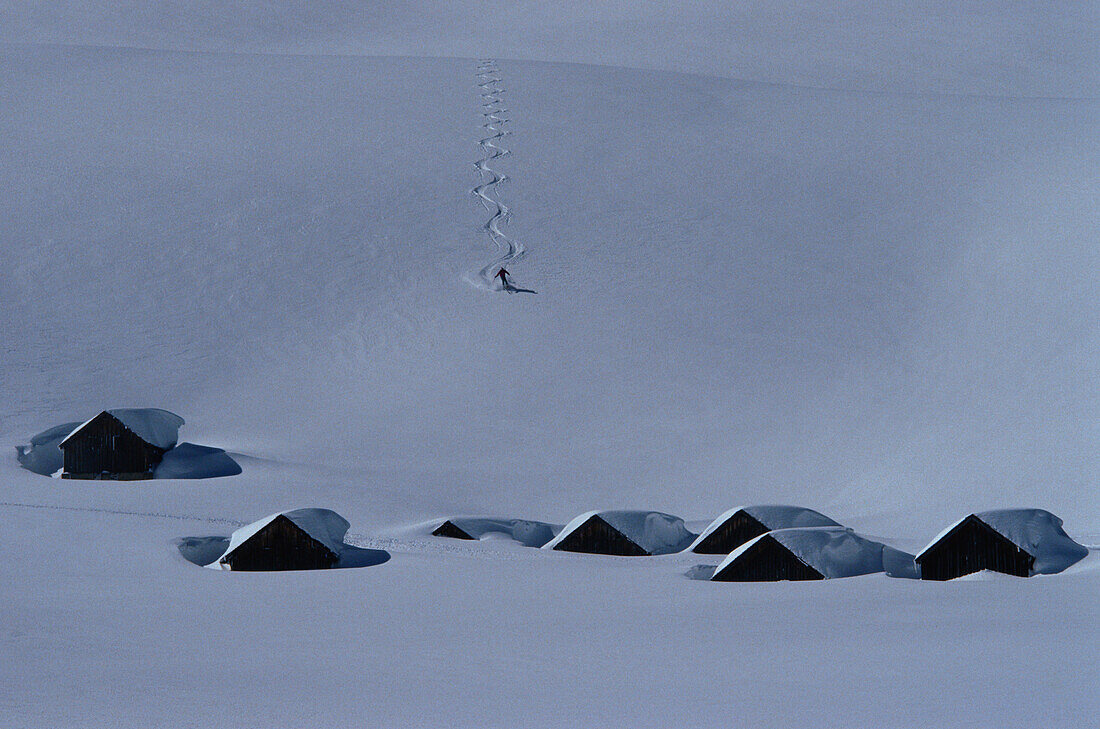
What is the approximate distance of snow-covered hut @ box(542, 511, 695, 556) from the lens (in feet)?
74.4

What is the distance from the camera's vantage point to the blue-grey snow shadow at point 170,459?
90.5 feet

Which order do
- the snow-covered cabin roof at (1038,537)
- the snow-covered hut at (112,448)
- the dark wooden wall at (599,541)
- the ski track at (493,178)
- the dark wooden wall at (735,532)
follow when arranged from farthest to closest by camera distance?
the ski track at (493,178) < the snow-covered hut at (112,448) < the dark wooden wall at (599,541) < the dark wooden wall at (735,532) < the snow-covered cabin roof at (1038,537)

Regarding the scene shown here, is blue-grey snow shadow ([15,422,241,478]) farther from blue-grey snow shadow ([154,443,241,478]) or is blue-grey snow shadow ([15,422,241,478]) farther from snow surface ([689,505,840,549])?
snow surface ([689,505,840,549])

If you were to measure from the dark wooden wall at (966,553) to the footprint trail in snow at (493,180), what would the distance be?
73.4 ft

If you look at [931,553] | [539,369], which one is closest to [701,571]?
[931,553]

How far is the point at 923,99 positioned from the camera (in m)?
56.1

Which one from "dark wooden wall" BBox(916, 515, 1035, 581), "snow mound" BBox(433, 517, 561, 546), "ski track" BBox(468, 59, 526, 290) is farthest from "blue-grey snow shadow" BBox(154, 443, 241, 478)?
"dark wooden wall" BBox(916, 515, 1035, 581)

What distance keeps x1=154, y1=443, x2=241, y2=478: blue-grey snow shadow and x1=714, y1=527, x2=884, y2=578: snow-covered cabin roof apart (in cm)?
1368

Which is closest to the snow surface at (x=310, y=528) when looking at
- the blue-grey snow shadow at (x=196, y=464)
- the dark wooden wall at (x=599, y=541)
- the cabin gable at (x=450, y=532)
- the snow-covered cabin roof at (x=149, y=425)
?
the cabin gable at (x=450, y=532)

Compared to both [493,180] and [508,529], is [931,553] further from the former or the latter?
[493,180]

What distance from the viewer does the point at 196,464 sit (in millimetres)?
27875

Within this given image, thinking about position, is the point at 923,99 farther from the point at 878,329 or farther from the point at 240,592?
the point at 240,592

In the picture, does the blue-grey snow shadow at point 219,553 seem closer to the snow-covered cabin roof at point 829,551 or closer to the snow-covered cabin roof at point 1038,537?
the snow-covered cabin roof at point 829,551

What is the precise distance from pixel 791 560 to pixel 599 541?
552 cm
